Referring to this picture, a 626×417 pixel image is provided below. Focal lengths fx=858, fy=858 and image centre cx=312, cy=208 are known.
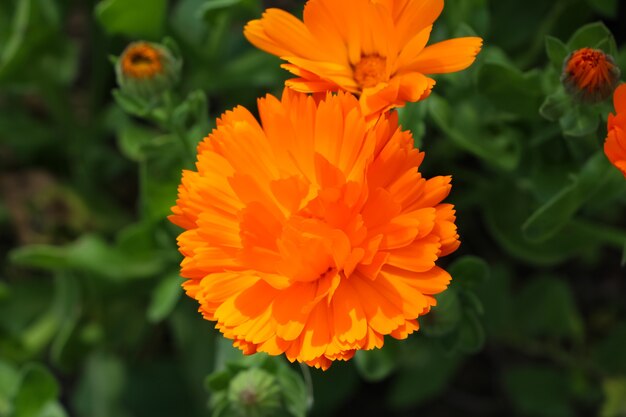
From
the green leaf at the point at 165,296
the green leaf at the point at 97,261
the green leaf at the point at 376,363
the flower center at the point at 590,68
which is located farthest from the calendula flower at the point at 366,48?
the green leaf at the point at 97,261

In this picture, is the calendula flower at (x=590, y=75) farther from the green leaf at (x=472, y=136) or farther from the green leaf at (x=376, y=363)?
the green leaf at (x=376, y=363)

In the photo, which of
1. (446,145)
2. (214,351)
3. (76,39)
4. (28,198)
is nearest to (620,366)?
(446,145)

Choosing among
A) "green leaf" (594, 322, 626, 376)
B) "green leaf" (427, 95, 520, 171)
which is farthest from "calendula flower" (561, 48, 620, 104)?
"green leaf" (594, 322, 626, 376)

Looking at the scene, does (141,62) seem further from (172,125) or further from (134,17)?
(134,17)

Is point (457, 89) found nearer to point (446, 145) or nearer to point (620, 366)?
point (446, 145)

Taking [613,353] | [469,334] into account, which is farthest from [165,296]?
[613,353]
